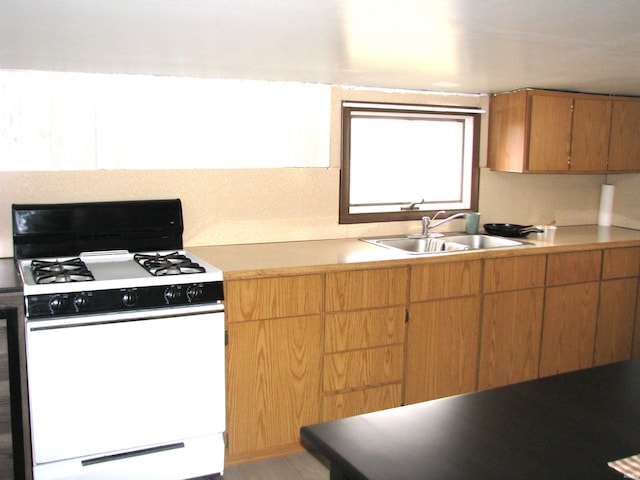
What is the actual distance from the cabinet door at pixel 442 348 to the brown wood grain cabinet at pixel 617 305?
98cm

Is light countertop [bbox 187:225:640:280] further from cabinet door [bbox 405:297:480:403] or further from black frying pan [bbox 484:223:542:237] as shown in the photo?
cabinet door [bbox 405:297:480:403]

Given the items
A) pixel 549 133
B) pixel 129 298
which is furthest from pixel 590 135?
pixel 129 298

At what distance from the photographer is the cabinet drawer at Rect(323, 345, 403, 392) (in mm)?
2945

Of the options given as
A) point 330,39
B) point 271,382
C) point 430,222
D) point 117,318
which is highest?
point 330,39

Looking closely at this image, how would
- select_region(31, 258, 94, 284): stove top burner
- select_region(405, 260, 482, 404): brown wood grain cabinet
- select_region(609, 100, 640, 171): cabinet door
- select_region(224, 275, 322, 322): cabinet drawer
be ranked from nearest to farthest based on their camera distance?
select_region(31, 258, 94, 284): stove top burner < select_region(224, 275, 322, 322): cabinet drawer < select_region(405, 260, 482, 404): brown wood grain cabinet < select_region(609, 100, 640, 171): cabinet door

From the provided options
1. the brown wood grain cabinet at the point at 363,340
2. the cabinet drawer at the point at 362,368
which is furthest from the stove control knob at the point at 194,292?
the cabinet drawer at the point at 362,368

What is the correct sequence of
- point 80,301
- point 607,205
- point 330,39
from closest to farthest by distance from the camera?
point 330,39 < point 80,301 < point 607,205

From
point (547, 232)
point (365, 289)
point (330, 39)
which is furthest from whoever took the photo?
point (547, 232)

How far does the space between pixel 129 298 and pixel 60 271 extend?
0.35 meters

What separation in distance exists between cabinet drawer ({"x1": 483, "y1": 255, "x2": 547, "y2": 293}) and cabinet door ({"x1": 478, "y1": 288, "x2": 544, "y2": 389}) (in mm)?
41

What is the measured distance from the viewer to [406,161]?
3951mm

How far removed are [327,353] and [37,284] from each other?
1.32 metres

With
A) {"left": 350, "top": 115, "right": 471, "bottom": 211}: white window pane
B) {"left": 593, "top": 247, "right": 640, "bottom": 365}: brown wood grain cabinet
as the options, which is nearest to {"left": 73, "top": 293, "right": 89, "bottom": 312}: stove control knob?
{"left": 350, "top": 115, "right": 471, "bottom": 211}: white window pane

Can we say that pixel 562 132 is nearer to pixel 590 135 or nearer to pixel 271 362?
pixel 590 135
